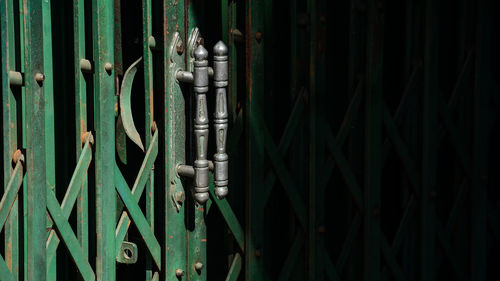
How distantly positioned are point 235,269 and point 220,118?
24.7 inches

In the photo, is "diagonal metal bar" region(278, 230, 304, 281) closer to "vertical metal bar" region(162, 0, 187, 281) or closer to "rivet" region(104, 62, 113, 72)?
"vertical metal bar" region(162, 0, 187, 281)

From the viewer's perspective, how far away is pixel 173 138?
3.59 metres

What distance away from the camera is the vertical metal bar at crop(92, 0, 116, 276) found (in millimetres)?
3438

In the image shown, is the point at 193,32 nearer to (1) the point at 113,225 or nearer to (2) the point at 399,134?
(1) the point at 113,225

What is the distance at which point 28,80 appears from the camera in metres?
3.28

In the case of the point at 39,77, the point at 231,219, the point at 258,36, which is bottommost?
the point at 231,219

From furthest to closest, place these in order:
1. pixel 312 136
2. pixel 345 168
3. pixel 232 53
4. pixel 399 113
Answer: pixel 399 113 → pixel 345 168 → pixel 312 136 → pixel 232 53

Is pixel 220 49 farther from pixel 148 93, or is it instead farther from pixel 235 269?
pixel 235 269

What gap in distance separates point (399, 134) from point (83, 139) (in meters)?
1.35

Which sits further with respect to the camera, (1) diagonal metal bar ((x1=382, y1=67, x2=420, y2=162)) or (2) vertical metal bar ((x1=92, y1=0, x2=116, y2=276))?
(1) diagonal metal bar ((x1=382, y1=67, x2=420, y2=162))

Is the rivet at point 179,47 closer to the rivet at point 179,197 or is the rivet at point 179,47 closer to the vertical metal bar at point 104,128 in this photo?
the vertical metal bar at point 104,128

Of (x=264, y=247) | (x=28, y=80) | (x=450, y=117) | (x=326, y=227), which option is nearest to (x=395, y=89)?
(x=450, y=117)

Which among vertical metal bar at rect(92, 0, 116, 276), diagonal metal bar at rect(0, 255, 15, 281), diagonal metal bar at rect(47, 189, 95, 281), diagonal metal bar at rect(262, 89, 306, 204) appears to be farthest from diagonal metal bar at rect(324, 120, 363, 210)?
diagonal metal bar at rect(0, 255, 15, 281)

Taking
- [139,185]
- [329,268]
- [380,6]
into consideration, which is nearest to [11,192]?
[139,185]
